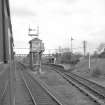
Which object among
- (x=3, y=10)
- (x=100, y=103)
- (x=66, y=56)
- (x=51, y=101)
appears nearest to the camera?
(x=3, y=10)

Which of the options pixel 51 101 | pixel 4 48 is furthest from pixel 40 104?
pixel 4 48

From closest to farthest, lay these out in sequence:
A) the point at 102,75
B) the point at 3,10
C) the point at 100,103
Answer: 1. the point at 3,10
2. the point at 100,103
3. the point at 102,75

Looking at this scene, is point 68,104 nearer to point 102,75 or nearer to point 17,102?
point 17,102

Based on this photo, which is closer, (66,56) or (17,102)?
(17,102)

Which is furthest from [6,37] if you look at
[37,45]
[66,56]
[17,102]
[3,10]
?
[66,56]

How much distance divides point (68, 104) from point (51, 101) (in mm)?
1116

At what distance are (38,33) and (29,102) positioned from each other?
36435 mm

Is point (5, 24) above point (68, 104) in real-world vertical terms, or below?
above

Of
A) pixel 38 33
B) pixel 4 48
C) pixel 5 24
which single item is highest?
pixel 38 33

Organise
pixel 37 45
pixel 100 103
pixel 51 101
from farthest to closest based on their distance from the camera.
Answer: pixel 37 45
pixel 51 101
pixel 100 103

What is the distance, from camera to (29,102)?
576 inches

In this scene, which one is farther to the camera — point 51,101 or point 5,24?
point 51,101

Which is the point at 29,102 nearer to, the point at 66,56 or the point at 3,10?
the point at 3,10

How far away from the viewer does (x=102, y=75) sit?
3044 cm
